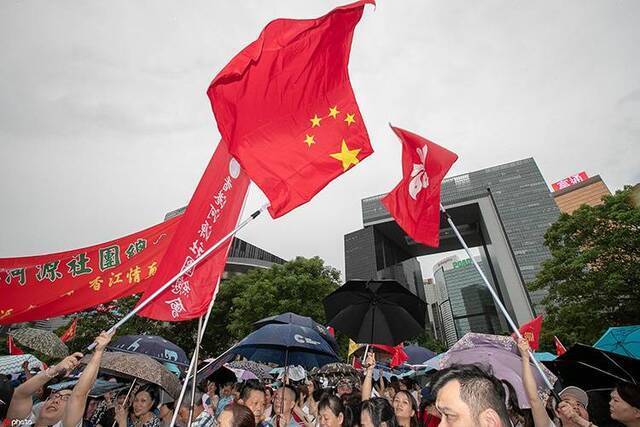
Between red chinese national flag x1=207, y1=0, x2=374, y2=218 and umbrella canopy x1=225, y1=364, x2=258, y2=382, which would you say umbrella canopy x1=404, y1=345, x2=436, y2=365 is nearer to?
umbrella canopy x1=225, y1=364, x2=258, y2=382

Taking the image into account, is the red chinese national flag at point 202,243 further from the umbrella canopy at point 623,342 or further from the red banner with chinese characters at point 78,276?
the umbrella canopy at point 623,342

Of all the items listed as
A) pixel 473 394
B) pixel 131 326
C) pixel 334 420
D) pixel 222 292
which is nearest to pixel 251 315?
pixel 222 292

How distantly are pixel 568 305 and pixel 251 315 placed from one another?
712 inches

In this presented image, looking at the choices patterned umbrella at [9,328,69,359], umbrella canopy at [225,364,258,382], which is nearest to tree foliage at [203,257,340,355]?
umbrella canopy at [225,364,258,382]

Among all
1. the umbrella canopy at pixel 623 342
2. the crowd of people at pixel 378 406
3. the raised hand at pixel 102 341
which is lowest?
the crowd of people at pixel 378 406

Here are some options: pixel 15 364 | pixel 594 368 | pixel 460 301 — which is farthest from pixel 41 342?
pixel 460 301

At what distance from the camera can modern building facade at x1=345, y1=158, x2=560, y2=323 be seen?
2930cm

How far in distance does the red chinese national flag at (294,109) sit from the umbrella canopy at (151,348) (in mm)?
4913

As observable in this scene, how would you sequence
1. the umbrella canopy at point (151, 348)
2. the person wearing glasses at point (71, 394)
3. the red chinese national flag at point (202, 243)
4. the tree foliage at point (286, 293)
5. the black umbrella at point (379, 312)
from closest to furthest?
the person wearing glasses at point (71, 394)
the red chinese national flag at point (202, 243)
the black umbrella at point (379, 312)
the umbrella canopy at point (151, 348)
the tree foliage at point (286, 293)

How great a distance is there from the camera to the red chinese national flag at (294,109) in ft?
11.4

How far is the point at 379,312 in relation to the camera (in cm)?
589

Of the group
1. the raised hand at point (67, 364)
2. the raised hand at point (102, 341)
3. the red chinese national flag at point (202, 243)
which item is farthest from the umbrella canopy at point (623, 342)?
the raised hand at point (67, 364)

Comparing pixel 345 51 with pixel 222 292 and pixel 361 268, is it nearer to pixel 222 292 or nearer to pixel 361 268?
pixel 222 292

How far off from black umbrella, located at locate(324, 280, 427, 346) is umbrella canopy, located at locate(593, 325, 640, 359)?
2.84 meters
